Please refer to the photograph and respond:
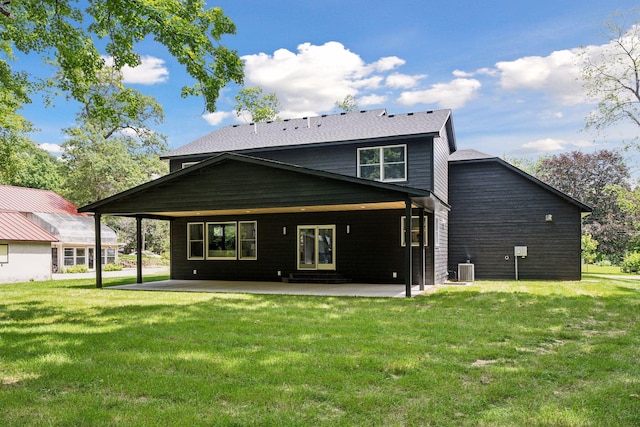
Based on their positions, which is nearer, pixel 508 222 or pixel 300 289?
pixel 300 289

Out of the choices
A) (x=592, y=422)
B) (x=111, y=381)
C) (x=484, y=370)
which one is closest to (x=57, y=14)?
(x=111, y=381)

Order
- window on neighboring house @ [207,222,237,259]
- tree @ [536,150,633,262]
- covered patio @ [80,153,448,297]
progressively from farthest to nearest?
tree @ [536,150,633,262], window on neighboring house @ [207,222,237,259], covered patio @ [80,153,448,297]

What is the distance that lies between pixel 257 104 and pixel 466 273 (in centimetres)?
2111

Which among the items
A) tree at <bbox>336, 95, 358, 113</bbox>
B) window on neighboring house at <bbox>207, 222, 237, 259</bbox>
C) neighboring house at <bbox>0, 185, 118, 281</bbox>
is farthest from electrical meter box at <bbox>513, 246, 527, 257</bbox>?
neighboring house at <bbox>0, 185, 118, 281</bbox>

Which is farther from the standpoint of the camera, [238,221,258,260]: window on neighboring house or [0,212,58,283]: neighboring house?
[0,212,58,283]: neighboring house

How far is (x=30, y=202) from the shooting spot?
25.0m

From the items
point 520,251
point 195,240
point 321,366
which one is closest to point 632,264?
point 520,251

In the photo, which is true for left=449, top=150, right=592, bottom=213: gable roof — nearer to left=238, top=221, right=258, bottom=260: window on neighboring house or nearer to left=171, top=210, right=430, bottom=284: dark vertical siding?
left=171, top=210, right=430, bottom=284: dark vertical siding

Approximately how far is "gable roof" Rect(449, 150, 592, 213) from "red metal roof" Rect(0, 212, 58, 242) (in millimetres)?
16833

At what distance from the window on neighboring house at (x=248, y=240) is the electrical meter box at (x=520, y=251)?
9568 mm

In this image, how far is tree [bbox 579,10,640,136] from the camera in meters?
20.7

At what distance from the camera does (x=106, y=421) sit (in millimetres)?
3492

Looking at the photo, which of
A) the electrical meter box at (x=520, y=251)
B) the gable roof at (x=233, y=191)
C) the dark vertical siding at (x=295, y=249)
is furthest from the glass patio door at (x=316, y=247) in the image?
the electrical meter box at (x=520, y=251)

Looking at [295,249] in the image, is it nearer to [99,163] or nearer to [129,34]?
[129,34]
